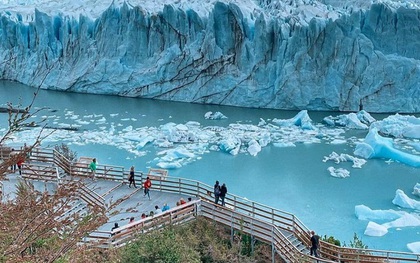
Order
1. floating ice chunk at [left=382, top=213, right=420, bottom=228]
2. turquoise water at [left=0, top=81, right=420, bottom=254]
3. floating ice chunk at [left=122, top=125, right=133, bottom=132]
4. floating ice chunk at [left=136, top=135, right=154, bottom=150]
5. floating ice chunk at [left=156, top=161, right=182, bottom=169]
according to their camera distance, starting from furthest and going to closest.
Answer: floating ice chunk at [left=122, top=125, right=133, bottom=132] < floating ice chunk at [left=136, top=135, right=154, bottom=150] < floating ice chunk at [left=156, top=161, right=182, bottom=169] < turquoise water at [left=0, top=81, right=420, bottom=254] < floating ice chunk at [left=382, top=213, right=420, bottom=228]

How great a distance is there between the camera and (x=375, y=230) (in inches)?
351

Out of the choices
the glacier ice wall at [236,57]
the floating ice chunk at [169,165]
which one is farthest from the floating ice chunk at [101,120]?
the floating ice chunk at [169,165]

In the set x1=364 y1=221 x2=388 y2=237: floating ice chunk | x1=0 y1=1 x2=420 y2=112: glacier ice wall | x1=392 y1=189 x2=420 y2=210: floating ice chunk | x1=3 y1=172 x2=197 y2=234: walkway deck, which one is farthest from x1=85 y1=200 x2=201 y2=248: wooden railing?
x1=0 y1=1 x2=420 y2=112: glacier ice wall

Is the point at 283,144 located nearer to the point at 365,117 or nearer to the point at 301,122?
the point at 301,122

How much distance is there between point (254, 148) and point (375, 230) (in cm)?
635

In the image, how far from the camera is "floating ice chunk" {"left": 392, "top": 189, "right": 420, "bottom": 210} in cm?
1020

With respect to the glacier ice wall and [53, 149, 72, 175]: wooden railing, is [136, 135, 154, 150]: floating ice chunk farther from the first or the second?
the glacier ice wall

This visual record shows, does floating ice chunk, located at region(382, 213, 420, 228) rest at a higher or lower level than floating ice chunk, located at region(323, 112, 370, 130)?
lower

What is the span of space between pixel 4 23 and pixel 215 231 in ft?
83.4

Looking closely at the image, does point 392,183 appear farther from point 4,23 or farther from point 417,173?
point 4,23

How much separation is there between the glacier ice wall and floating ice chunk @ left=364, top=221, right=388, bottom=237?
39.5 ft

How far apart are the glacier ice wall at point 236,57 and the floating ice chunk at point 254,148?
6.10m

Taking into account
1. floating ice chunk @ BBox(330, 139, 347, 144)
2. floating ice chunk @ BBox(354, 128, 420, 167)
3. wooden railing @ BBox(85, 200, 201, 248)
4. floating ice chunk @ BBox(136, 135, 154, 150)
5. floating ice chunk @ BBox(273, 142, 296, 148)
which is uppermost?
wooden railing @ BBox(85, 200, 201, 248)

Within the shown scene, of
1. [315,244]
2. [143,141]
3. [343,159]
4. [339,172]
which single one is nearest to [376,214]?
[339,172]
